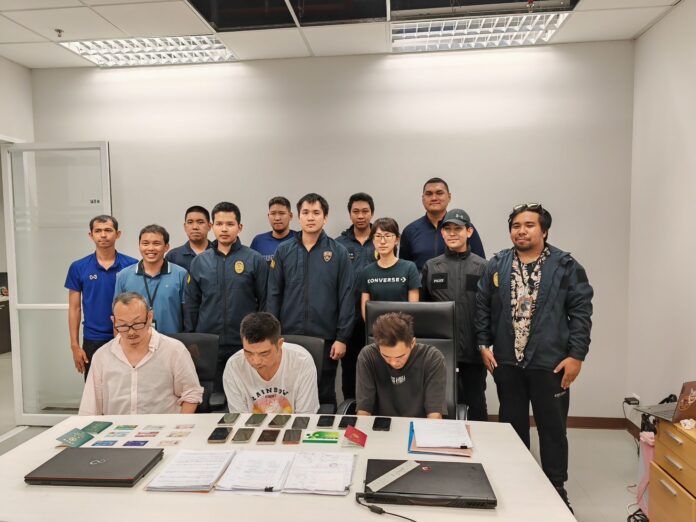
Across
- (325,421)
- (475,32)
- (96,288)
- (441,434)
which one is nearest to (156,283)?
(96,288)

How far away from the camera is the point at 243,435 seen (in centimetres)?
172

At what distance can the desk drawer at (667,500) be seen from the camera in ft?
6.73

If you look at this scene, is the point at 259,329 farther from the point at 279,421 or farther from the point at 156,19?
the point at 156,19

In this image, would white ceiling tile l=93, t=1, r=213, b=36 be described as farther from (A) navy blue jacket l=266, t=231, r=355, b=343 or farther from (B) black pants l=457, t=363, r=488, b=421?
(B) black pants l=457, t=363, r=488, b=421

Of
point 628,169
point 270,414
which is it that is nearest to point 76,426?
point 270,414

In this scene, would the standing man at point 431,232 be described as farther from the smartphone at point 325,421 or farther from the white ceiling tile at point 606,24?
the smartphone at point 325,421

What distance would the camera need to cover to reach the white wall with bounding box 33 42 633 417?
367cm

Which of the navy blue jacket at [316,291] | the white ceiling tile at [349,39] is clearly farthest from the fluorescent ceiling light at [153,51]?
the navy blue jacket at [316,291]

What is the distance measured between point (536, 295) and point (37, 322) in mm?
4032

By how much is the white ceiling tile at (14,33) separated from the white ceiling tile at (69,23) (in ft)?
0.20

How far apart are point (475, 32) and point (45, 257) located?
4000 mm

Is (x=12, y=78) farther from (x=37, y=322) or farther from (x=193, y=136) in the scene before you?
(x=37, y=322)

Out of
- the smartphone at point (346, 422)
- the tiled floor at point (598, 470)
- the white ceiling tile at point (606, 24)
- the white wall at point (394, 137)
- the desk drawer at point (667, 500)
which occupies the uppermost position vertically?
the white ceiling tile at point (606, 24)

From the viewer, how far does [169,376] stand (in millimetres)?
2186
